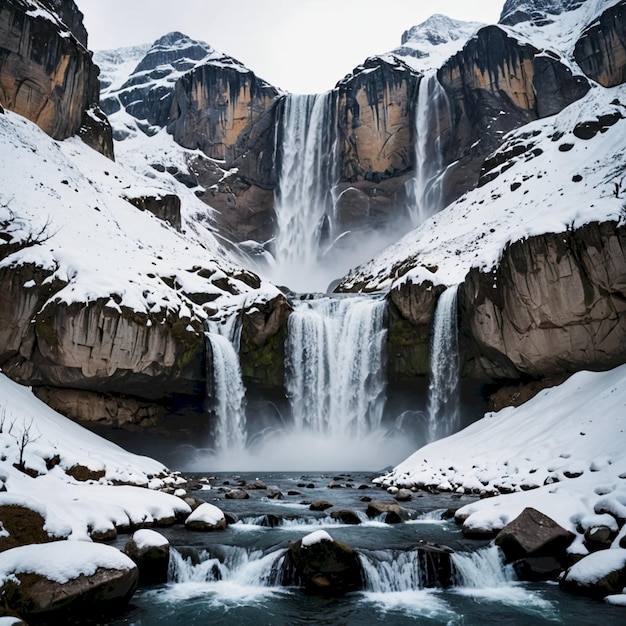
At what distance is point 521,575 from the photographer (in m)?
9.13

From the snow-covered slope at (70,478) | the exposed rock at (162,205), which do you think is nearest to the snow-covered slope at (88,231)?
the exposed rock at (162,205)

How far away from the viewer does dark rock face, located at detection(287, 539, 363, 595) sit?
8828mm

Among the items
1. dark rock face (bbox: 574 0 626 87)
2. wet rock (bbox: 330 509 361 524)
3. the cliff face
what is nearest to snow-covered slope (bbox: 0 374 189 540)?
wet rock (bbox: 330 509 361 524)

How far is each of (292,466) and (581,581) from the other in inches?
869

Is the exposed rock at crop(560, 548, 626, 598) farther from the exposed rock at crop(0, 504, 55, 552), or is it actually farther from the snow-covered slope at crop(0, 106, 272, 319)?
the snow-covered slope at crop(0, 106, 272, 319)

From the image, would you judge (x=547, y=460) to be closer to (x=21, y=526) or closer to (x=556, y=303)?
(x=556, y=303)

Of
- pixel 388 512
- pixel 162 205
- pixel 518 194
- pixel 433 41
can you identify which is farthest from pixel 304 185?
pixel 388 512

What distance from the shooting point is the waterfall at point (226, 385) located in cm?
A: 2811

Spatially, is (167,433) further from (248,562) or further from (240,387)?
(248,562)

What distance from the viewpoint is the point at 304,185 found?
212ft

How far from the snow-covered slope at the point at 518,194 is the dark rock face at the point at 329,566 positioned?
17.3 m

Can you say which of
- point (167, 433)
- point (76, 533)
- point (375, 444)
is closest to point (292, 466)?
point (375, 444)

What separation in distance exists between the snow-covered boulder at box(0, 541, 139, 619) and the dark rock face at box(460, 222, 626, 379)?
18062 mm

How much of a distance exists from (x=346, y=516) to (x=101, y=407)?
56.8 ft
